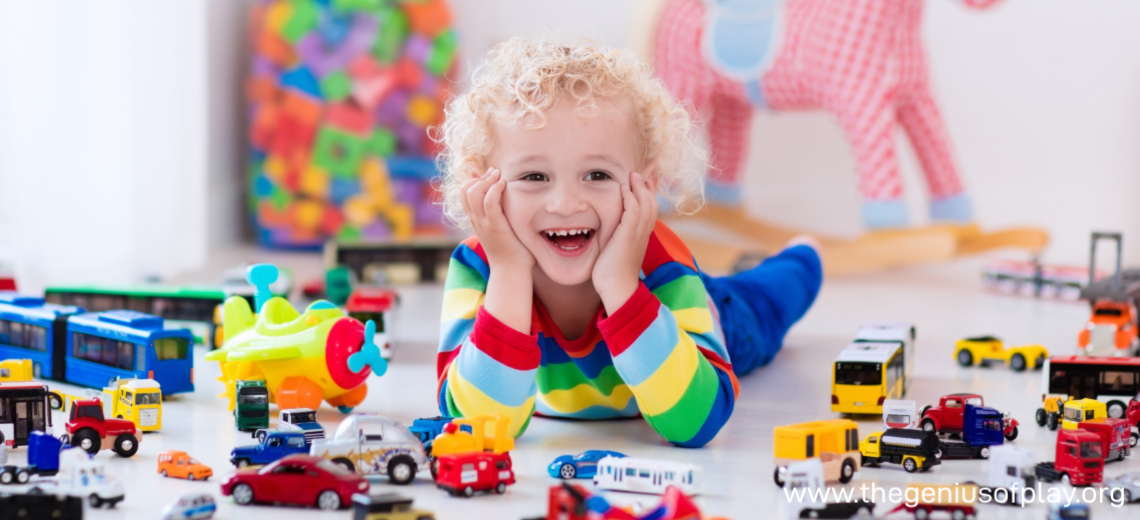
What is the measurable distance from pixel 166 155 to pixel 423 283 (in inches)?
20.8

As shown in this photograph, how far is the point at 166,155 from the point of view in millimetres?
1979

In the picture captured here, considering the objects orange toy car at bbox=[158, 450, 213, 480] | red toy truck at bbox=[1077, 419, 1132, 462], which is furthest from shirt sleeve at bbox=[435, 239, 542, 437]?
red toy truck at bbox=[1077, 419, 1132, 462]

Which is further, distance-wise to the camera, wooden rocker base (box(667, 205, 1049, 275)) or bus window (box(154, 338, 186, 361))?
wooden rocker base (box(667, 205, 1049, 275))

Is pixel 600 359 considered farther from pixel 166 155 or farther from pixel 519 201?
pixel 166 155

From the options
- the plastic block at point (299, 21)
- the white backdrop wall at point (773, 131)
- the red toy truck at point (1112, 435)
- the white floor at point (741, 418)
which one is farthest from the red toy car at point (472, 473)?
the plastic block at point (299, 21)

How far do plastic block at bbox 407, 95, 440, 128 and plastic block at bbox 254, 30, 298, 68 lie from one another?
0.29 meters

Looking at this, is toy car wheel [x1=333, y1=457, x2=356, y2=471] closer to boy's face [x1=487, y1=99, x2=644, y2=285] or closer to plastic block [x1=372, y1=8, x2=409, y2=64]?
boy's face [x1=487, y1=99, x2=644, y2=285]

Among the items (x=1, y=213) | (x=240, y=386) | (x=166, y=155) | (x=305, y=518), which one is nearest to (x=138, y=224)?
(x=166, y=155)

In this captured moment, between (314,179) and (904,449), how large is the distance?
1950 millimetres

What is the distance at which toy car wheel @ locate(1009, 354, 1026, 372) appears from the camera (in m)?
1.36

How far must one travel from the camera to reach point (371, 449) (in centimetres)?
82

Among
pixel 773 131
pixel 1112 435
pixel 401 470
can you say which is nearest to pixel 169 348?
pixel 401 470

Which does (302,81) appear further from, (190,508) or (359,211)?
(190,508)

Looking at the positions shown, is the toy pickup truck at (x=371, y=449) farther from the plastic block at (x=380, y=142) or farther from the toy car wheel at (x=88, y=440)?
the plastic block at (x=380, y=142)
